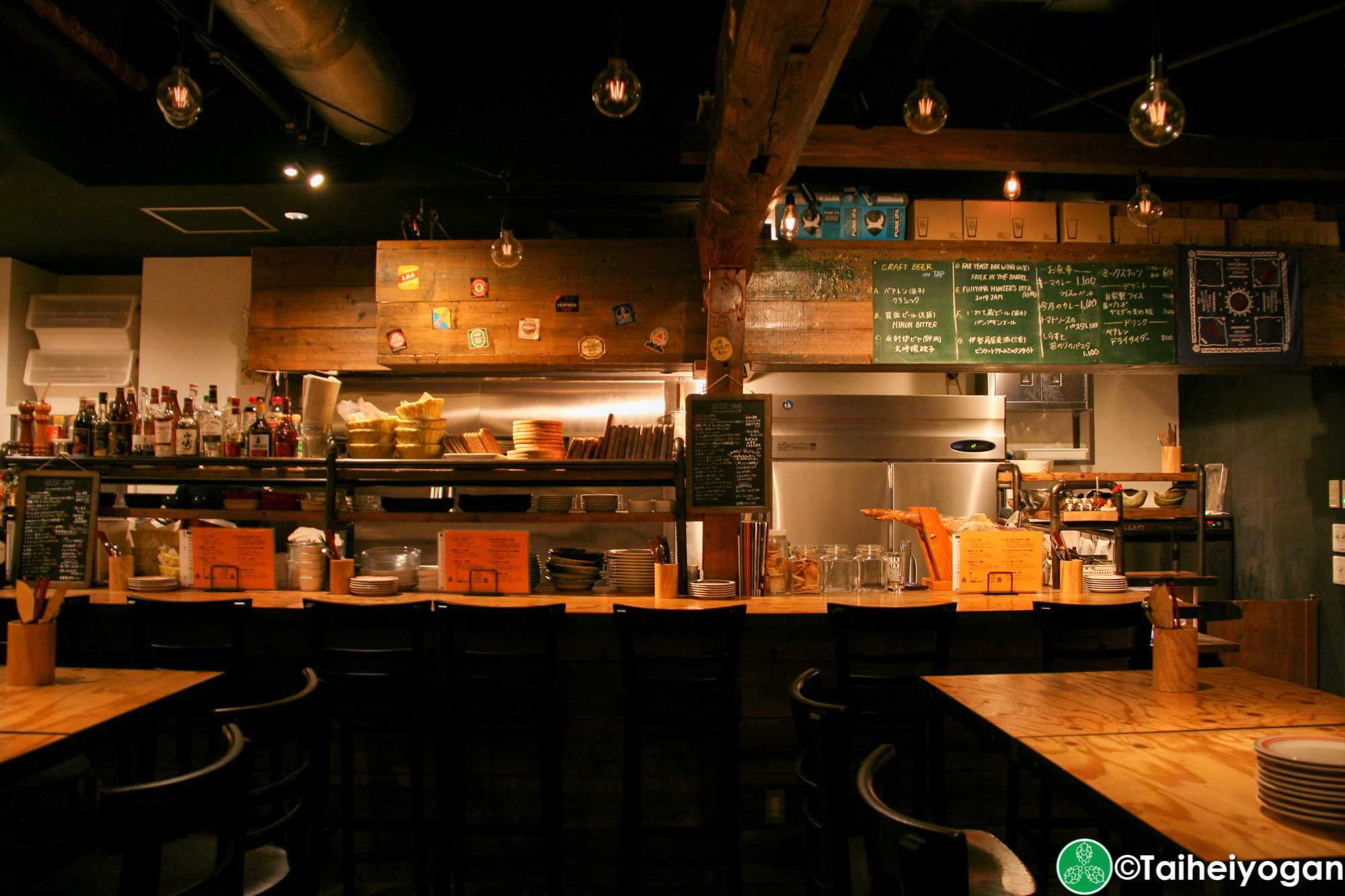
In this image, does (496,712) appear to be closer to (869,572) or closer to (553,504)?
(553,504)

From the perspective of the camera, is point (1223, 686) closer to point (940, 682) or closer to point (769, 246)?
point (940, 682)

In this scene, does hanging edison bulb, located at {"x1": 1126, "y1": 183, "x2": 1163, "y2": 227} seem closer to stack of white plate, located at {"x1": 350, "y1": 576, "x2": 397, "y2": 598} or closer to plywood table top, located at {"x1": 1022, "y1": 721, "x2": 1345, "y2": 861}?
plywood table top, located at {"x1": 1022, "y1": 721, "x2": 1345, "y2": 861}

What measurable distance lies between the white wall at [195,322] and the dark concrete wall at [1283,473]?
6809 mm

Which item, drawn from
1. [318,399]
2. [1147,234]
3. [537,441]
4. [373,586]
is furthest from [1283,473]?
[318,399]

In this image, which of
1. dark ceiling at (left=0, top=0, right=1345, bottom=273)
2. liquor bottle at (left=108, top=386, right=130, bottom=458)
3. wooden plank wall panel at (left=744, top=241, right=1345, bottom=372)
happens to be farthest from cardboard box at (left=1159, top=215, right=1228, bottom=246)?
liquor bottle at (left=108, top=386, right=130, bottom=458)

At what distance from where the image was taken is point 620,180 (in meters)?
4.32

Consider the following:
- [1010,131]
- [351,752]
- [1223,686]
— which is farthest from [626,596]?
[1010,131]

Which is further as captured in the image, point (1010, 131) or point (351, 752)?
point (1010, 131)

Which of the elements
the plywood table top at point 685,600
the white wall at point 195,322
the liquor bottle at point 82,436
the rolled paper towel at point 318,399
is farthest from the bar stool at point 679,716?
the white wall at point 195,322

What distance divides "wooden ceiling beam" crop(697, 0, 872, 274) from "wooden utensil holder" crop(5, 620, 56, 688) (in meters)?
2.61

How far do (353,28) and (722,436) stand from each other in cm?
233

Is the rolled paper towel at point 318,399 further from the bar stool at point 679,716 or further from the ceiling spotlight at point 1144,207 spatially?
the ceiling spotlight at point 1144,207

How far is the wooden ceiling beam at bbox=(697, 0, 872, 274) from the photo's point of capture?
1926mm

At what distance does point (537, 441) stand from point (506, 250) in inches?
37.0
